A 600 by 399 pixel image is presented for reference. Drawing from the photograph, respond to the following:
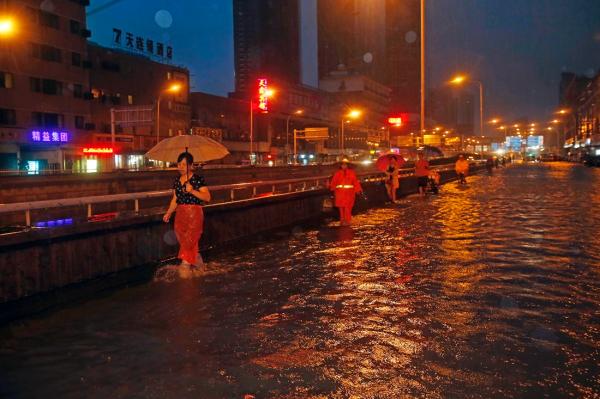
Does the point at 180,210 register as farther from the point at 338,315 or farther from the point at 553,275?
the point at 553,275

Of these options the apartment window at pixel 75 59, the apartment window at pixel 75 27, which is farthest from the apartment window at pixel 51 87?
the apartment window at pixel 75 27

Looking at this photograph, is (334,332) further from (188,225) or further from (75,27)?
(75,27)

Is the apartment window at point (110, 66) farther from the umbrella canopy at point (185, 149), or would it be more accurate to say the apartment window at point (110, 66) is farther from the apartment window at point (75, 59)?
the umbrella canopy at point (185, 149)

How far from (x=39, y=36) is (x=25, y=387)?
52.4m

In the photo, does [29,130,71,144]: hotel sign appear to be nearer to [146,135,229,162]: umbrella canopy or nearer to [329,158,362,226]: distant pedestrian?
[329,158,362,226]: distant pedestrian

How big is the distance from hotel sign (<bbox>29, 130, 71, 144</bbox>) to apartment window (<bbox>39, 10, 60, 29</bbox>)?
9.19 m

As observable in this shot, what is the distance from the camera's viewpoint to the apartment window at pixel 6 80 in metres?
47.4

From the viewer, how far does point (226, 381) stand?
4488mm

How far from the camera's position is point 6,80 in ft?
156

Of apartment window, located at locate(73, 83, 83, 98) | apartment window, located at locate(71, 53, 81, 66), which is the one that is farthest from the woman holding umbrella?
apartment window, located at locate(71, 53, 81, 66)

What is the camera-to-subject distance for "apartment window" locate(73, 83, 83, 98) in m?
55.0

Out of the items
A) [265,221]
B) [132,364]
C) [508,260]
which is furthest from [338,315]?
[265,221]

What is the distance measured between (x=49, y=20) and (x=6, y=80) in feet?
24.2

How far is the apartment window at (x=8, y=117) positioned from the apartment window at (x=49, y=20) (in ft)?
27.7
